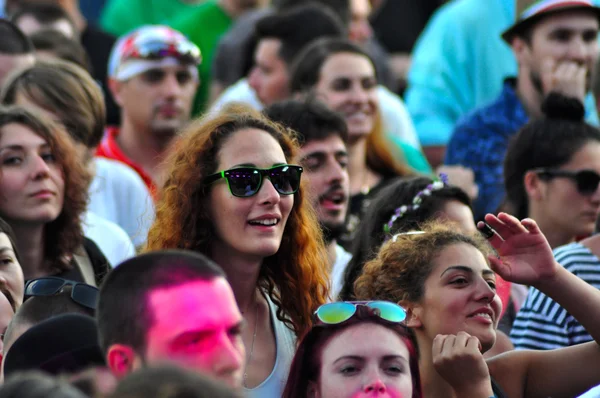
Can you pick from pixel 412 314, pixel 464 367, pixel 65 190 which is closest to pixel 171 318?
pixel 464 367

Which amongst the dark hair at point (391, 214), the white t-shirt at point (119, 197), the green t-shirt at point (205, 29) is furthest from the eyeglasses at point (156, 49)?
the dark hair at point (391, 214)

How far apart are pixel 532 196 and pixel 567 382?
1.40 meters

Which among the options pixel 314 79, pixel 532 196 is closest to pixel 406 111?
pixel 314 79

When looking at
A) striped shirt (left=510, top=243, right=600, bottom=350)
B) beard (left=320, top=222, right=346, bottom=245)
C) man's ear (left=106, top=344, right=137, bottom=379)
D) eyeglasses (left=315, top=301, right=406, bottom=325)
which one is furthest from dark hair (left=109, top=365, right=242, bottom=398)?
beard (left=320, top=222, right=346, bottom=245)

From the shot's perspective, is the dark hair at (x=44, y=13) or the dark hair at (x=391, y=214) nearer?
the dark hair at (x=391, y=214)

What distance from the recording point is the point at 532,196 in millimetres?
5105

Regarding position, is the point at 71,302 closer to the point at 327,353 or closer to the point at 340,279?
the point at 327,353

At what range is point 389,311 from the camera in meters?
3.45

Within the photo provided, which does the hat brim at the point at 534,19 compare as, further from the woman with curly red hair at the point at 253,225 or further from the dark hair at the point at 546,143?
the woman with curly red hair at the point at 253,225

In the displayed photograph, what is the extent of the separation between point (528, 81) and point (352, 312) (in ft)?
10.4

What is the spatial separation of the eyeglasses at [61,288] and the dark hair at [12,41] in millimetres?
2999

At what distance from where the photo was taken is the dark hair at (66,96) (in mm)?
5297

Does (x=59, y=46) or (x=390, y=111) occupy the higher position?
(x=59, y=46)

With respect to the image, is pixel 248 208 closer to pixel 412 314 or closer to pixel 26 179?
pixel 412 314
